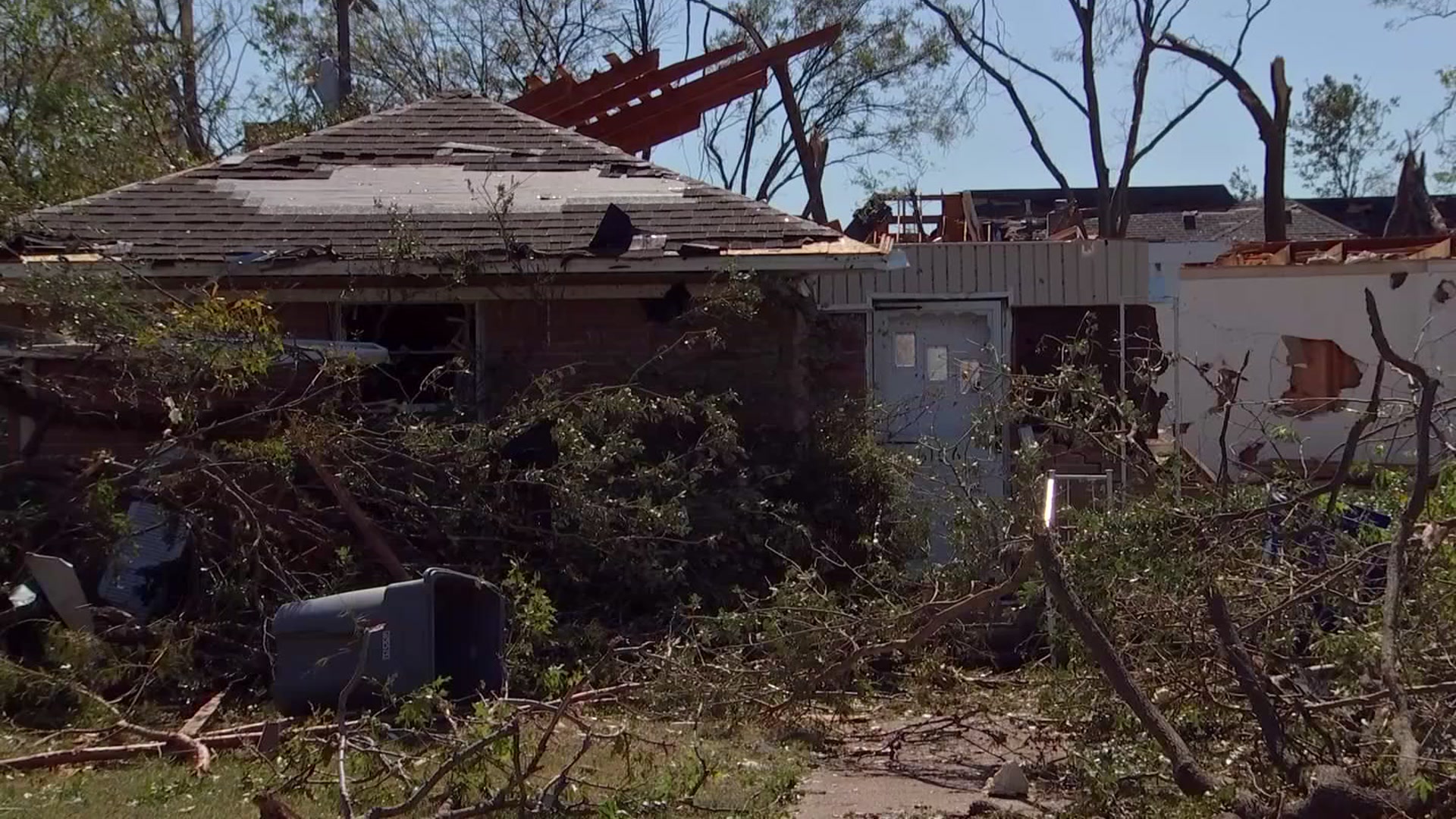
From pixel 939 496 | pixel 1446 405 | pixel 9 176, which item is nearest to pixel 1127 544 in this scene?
pixel 1446 405

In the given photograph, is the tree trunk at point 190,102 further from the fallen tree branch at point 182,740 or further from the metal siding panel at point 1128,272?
the fallen tree branch at point 182,740

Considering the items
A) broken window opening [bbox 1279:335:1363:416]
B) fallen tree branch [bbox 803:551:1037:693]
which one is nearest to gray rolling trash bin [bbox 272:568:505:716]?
fallen tree branch [bbox 803:551:1037:693]

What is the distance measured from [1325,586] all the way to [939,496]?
2.89m

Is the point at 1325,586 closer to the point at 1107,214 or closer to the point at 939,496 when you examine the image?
Answer: the point at 939,496

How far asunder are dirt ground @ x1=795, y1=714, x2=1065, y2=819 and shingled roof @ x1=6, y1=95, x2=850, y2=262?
4091 mm

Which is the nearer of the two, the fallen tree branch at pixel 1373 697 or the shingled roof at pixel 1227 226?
the fallen tree branch at pixel 1373 697

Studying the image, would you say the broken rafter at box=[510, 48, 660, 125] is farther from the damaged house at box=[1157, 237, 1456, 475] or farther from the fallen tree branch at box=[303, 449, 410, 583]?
the fallen tree branch at box=[303, 449, 410, 583]

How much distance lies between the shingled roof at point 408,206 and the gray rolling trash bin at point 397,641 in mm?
3506

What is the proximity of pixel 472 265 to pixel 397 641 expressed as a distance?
389 cm

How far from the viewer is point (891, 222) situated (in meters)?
14.9

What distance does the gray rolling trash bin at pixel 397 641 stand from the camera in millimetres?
6348

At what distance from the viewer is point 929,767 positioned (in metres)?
6.27

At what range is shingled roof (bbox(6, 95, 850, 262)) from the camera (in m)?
9.93

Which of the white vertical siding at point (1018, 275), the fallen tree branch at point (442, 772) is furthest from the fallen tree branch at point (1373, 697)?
the white vertical siding at point (1018, 275)
